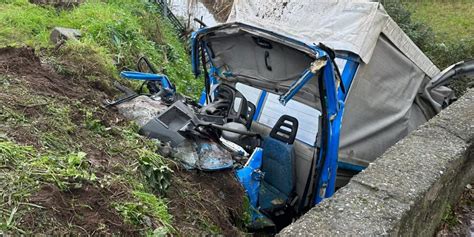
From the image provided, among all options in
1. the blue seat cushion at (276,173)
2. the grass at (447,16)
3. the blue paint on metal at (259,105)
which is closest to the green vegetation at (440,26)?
the grass at (447,16)

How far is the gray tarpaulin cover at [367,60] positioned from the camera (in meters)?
4.15

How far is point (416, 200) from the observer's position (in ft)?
7.35

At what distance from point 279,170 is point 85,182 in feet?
6.70

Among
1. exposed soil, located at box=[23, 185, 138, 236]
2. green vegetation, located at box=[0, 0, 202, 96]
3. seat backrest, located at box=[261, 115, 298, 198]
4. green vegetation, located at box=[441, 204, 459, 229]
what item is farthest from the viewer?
green vegetation, located at box=[0, 0, 202, 96]

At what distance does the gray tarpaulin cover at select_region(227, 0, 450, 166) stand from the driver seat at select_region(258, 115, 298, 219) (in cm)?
65

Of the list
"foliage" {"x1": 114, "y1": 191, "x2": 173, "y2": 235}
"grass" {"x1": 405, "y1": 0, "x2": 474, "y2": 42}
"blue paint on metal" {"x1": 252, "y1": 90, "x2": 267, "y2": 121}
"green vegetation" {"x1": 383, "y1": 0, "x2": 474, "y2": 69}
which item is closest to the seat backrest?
"blue paint on metal" {"x1": 252, "y1": 90, "x2": 267, "y2": 121}

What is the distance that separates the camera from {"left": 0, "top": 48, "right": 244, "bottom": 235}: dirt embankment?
7.54 feet

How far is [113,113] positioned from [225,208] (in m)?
1.44

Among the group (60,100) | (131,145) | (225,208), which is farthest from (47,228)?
(60,100)

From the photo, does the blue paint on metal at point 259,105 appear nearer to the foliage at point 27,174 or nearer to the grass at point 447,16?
the foliage at point 27,174

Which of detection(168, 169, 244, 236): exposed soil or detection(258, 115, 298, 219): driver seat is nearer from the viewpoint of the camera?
detection(168, 169, 244, 236): exposed soil

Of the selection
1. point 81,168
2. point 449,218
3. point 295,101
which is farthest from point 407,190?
point 295,101

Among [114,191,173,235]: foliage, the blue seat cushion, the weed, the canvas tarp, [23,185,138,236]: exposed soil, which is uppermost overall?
the canvas tarp

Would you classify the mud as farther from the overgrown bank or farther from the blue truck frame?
the overgrown bank
